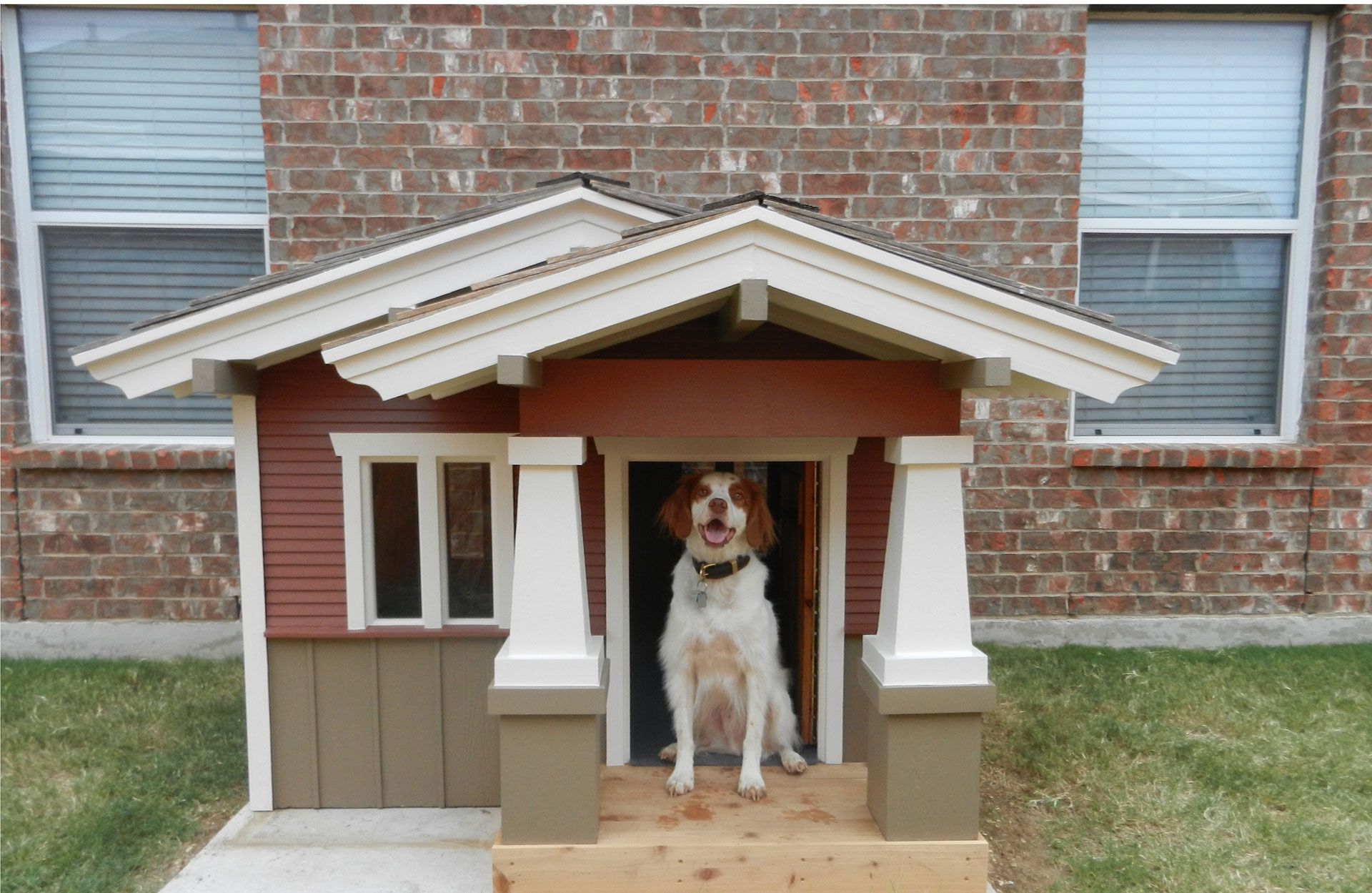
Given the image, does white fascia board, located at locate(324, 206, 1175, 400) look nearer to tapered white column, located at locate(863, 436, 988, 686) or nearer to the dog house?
the dog house

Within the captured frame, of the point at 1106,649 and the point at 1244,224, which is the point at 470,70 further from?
the point at 1106,649

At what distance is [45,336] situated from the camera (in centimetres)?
495

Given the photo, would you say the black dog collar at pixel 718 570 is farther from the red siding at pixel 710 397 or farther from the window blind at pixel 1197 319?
the window blind at pixel 1197 319

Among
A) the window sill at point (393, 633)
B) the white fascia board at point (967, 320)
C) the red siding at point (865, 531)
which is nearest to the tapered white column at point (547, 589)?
the window sill at point (393, 633)

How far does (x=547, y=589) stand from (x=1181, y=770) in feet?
10.3

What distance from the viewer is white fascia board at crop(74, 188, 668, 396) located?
114 inches

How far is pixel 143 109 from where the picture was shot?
493 cm

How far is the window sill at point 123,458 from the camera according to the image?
4.73 m

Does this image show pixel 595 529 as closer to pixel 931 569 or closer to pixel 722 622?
pixel 722 622

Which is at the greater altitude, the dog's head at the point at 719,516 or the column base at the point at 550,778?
the dog's head at the point at 719,516

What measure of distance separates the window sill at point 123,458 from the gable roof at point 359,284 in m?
1.83

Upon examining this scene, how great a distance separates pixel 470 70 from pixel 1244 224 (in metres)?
5.06

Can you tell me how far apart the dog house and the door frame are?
0.01 metres

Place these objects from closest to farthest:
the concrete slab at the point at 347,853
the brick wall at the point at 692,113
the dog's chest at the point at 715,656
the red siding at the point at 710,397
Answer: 1. the red siding at the point at 710,397
2. the concrete slab at the point at 347,853
3. the dog's chest at the point at 715,656
4. the brick wall at the point at 692,113
